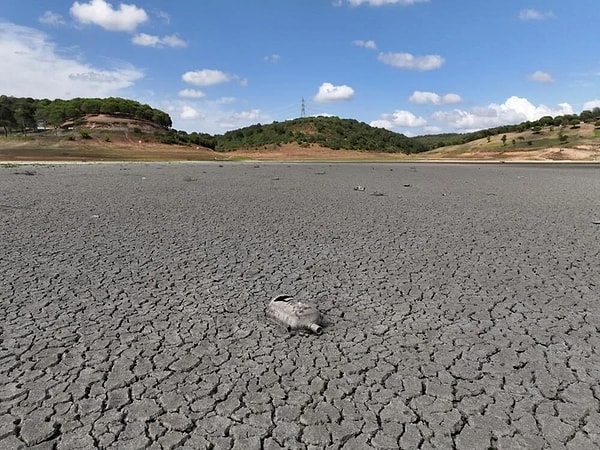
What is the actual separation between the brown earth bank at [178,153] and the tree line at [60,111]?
1704 centimetres

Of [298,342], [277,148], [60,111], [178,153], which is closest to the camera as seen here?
[298,342]

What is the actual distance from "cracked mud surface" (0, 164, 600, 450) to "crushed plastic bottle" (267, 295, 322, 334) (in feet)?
0.35

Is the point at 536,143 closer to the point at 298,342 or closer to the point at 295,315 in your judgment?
the point at 295,315

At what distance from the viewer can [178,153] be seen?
7150cm

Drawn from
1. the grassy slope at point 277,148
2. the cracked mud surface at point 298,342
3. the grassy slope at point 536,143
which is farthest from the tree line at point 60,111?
the cracked mud surface at point 298,342

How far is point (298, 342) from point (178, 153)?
238 feet

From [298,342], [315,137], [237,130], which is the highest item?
[237,130]

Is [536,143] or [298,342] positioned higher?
[536,143]

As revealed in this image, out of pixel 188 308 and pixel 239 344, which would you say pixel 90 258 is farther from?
pixel 239 344

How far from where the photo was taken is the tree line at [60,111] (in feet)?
276

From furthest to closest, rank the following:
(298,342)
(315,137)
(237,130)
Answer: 1. (237,130)
2. (315,137)
3. (298,342)

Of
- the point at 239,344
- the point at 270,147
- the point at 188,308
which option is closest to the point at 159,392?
the point at 239,344

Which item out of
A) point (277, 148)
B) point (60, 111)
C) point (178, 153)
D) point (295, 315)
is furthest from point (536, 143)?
point (60, 111)

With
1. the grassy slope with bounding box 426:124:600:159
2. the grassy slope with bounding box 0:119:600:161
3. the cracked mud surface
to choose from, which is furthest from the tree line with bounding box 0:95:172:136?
the cracked mud surface
